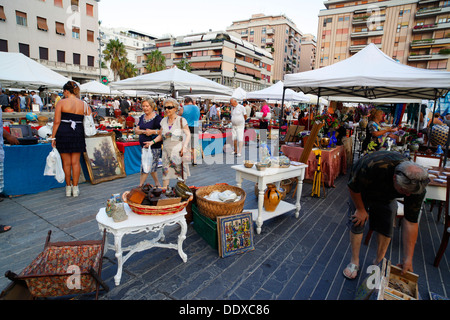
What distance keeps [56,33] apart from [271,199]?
34.3 m

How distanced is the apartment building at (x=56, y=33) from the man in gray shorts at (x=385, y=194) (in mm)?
33592

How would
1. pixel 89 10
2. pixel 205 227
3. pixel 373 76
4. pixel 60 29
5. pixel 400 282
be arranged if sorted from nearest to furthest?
pixel 400 282 → pixel 205 227 → pixel 373 76 → pixel 60 29 → pixel 89 10

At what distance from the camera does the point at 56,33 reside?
2683cm

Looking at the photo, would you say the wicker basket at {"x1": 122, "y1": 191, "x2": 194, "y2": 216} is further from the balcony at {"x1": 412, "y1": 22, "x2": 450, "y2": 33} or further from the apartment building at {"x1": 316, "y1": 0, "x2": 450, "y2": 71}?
the balcony at {"x1": 412, "y1": 22, "x2": 450, "y2": 33}

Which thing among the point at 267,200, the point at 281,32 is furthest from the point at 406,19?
the point at 267,200

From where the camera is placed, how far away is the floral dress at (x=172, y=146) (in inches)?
148

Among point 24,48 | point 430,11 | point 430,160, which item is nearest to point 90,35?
point 24,48

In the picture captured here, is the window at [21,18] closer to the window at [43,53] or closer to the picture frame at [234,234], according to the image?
the window at [43,53]

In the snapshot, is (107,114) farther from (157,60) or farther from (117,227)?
(157,60)

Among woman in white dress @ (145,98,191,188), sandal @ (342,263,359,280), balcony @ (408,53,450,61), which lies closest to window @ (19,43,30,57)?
woman in white dress @ (145,98,191,188)

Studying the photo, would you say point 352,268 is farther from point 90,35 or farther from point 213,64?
point 213,64

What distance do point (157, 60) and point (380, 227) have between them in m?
45.1

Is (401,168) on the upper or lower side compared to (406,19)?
lower

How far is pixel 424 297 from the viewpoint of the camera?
222 cm
